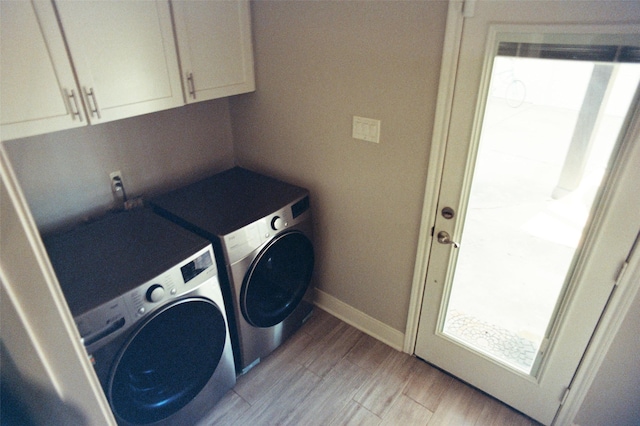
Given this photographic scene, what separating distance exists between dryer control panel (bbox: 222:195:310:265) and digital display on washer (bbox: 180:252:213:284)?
105 mm

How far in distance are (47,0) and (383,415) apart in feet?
7.28

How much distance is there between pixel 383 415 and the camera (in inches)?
75.5

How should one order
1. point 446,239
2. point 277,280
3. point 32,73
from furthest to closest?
point 277,280
point 446,239
point 32,73

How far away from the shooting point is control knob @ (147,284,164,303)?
1425 millimetres

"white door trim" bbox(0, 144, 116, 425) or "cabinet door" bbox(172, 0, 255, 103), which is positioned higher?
"cabinet door" bbox(172, 0, 255, 103)

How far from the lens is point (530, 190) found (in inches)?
60.9

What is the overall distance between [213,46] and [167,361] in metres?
1.49

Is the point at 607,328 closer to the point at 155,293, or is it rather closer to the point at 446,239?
the point at 446,239

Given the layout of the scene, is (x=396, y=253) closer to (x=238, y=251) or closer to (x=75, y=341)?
(x=238, y=251)

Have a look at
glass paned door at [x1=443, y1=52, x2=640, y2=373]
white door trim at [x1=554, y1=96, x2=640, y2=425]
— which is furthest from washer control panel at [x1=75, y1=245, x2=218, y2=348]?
white door trim at [x1=554, y1=96, x2=640, y2=425]

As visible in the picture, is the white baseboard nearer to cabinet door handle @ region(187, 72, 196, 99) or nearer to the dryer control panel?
the dryer control panel

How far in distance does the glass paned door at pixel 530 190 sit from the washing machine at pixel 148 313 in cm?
122

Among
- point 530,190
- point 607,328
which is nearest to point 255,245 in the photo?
point 530,190

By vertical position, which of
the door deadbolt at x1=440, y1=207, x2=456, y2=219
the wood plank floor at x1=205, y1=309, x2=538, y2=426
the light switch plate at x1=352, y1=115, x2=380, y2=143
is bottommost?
the wood plank floor at x1=205, y1=309, x2=538, y2=426
